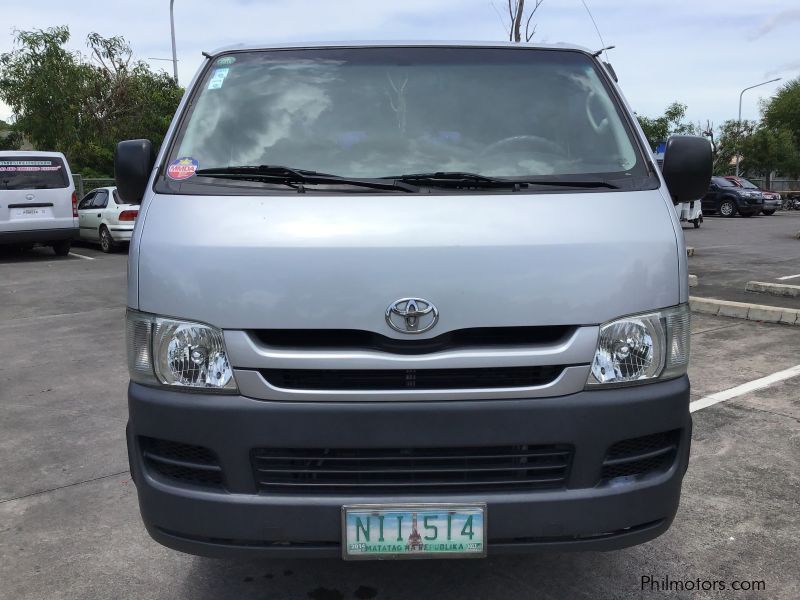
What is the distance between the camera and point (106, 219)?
15.7 m

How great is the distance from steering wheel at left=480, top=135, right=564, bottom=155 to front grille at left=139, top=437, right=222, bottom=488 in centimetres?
149

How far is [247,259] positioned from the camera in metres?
2.31

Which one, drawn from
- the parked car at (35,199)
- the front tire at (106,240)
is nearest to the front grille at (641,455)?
the parked car at (35,199)

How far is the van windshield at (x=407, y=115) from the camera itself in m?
2.83

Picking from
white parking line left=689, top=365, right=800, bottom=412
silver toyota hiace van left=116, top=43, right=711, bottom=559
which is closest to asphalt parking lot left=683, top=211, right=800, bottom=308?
white parking line left=689, top=365, right=800, bottom=412

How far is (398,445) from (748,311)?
676 centimetres

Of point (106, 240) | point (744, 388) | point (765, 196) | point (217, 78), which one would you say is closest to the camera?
point (217, 78)

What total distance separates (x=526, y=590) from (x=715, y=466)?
5.54ft

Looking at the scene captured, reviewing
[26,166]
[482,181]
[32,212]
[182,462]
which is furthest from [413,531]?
[26,166]

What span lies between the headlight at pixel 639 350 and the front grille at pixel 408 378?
147mm

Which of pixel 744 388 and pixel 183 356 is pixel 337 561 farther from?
pixel 744 388

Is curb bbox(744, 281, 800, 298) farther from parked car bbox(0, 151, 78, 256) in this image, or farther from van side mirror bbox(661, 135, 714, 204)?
parked car bbox(0, 151, 78, 256)

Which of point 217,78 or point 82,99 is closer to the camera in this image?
point 217,78

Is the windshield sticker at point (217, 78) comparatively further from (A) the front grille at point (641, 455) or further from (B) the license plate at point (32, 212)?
(B) the license plate at point (32, 212)
